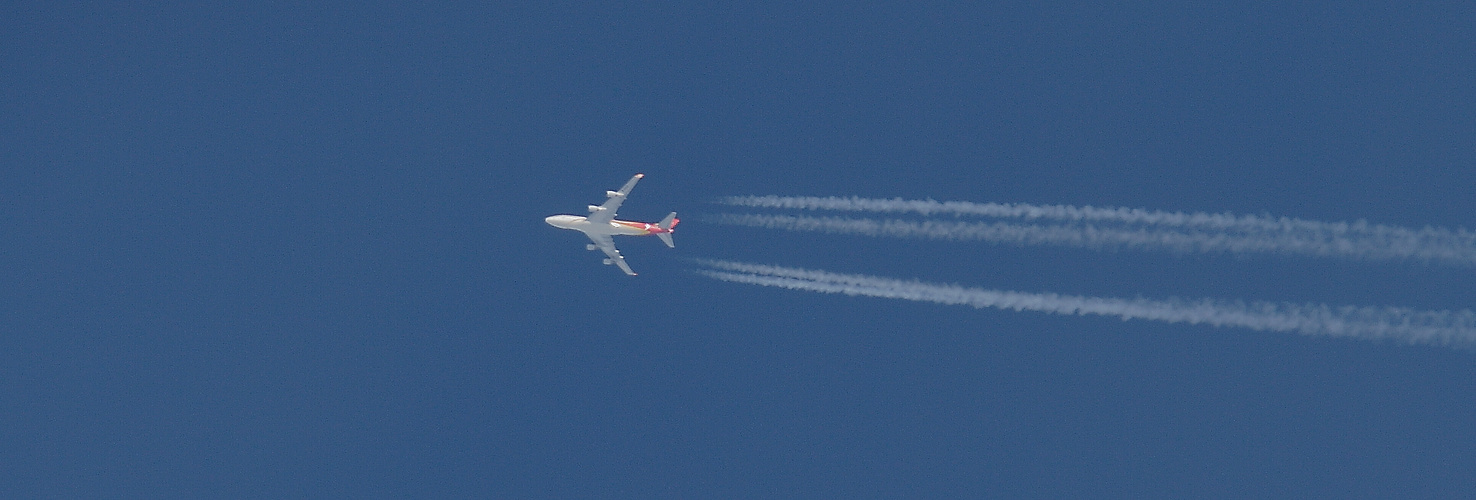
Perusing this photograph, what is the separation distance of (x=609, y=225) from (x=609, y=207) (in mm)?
1068

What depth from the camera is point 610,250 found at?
7788 centimetres

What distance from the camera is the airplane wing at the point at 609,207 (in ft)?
245

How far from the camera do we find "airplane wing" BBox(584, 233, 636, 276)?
76.9 m

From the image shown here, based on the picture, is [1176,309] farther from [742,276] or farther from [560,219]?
[560,219]

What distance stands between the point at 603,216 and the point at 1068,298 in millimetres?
28440

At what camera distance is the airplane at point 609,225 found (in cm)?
7412

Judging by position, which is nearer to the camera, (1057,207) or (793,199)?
(1057,207)

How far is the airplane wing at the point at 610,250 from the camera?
76938 millimetres

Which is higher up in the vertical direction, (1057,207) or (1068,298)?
(1057,207)

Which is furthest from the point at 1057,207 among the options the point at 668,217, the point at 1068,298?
the point at 668,217

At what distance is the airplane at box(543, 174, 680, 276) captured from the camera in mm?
74125

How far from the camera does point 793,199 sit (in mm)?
73375

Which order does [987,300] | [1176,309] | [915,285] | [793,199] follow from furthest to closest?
[793,199], [915,285], [987,300], [1176,309]

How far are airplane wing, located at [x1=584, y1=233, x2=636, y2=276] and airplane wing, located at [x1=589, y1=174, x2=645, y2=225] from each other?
1434mm
